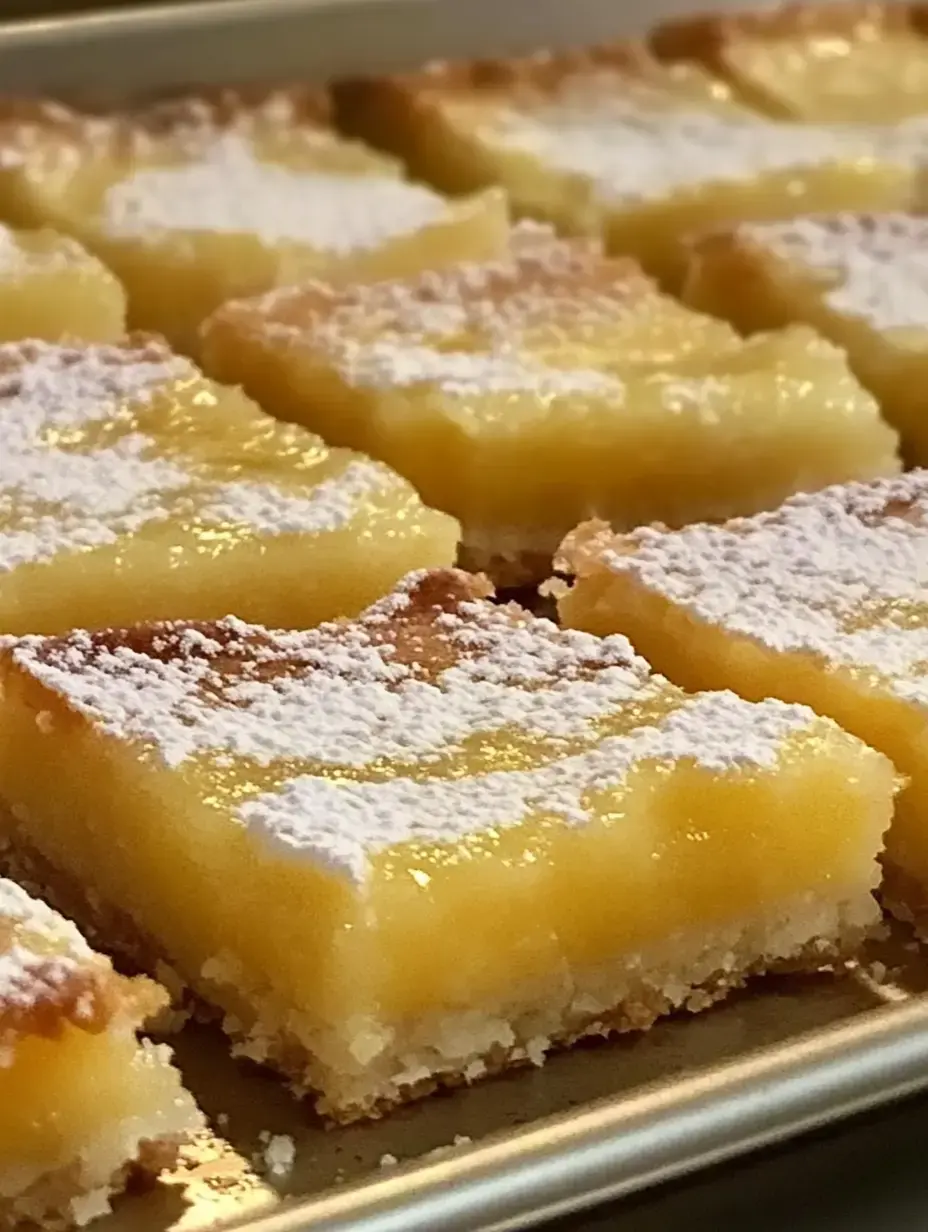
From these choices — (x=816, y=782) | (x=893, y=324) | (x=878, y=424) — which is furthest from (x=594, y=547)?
(x=893, y=324)

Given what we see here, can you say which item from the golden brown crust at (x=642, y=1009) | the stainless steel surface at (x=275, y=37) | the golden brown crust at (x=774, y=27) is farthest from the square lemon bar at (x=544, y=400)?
the golden brown crust at (x=774, y=27)

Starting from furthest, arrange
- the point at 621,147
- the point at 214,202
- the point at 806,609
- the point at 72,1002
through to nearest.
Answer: the point at 621,147, the point at 214,202, the point at 806,609, the point at 72,1002

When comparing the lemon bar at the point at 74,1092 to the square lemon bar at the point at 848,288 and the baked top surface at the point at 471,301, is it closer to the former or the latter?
the baked top surface at the point at 471,301

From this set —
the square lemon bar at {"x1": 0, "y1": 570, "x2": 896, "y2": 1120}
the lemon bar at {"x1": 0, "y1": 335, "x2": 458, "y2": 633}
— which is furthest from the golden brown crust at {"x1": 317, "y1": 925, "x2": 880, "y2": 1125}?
the lemon bar at {"x1": 0, "y1": 335, "x2": 458, "y2": 633}

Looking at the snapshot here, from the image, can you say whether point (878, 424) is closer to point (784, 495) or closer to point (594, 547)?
point (784, 495)

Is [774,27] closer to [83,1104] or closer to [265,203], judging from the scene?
[265,203]

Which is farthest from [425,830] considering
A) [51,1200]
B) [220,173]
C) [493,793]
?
[220,173]
